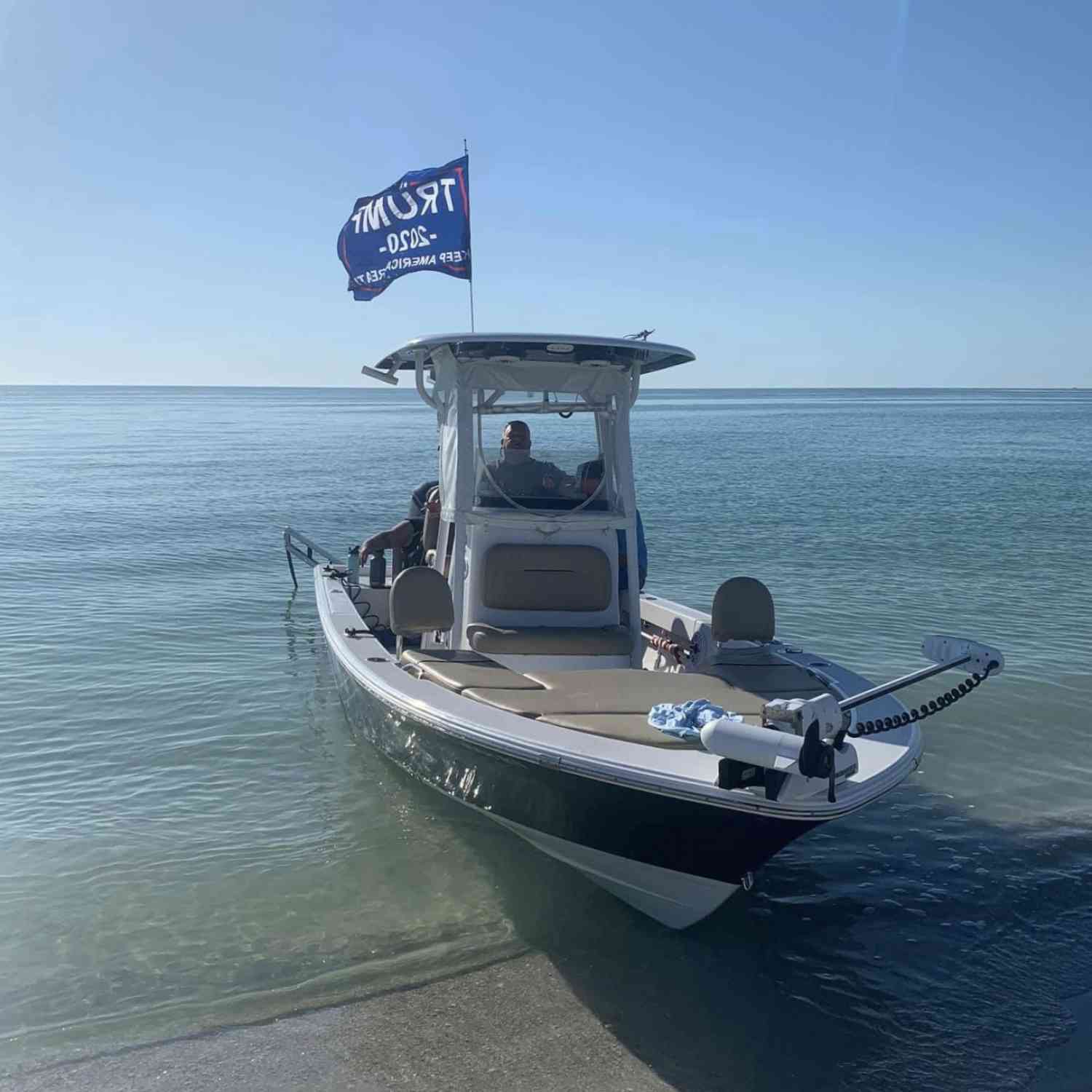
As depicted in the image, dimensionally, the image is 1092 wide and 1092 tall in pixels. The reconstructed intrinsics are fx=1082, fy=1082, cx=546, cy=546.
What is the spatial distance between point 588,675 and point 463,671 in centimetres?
78

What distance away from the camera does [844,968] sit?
5.47 m

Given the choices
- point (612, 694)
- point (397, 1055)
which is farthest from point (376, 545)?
point (397, 1055)

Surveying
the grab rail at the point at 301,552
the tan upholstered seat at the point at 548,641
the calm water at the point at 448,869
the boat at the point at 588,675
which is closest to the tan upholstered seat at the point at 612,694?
the boat at the point at 588,675

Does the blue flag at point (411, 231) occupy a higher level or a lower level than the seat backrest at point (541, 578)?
higher

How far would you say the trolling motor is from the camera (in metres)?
4.35

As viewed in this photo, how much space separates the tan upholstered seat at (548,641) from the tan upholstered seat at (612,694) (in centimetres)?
99

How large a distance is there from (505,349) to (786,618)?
6703 mm

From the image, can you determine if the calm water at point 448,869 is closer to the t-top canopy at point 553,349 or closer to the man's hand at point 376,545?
the man's hand at point 376,545

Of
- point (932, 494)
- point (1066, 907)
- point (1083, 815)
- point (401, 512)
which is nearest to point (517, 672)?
point (1066, 907)

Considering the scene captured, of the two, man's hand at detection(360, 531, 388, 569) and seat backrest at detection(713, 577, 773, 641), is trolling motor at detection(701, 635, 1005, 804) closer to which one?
seat backrest at detection(713, 577, 773, 641)

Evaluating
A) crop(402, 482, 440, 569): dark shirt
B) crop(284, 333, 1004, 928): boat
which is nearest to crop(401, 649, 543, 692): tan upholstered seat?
crop(284, 333, 1004, 928): boat

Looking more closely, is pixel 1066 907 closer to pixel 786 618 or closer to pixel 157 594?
pixel 786 618

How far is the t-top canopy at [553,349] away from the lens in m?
7.40

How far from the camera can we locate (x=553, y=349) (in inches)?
302
